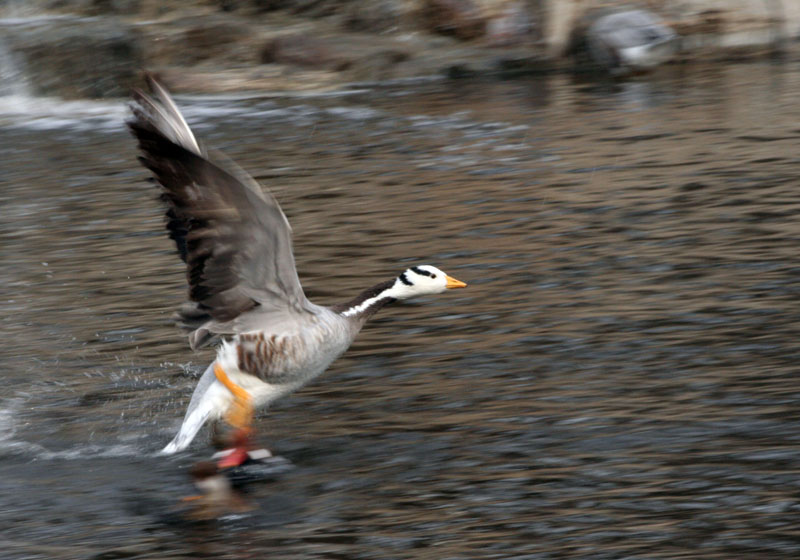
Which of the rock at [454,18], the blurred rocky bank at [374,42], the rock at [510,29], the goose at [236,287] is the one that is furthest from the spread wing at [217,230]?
the rock at [454,18]

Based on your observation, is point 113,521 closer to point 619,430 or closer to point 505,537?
point 505,537

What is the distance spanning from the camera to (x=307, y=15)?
77.9 ft

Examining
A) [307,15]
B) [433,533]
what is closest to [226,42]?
[307,15]

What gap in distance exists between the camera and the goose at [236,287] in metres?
6.61

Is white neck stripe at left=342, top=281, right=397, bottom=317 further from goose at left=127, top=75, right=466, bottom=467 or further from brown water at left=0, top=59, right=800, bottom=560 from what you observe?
brown water at left=0, top=59, right=800, bottom=560

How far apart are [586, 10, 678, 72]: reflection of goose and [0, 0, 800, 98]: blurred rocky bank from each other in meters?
0.02

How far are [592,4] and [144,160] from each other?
16210mm

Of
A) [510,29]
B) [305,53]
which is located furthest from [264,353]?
[510,29]

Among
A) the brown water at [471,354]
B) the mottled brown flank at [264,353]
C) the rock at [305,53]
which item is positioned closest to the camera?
the brown water at [471,354]

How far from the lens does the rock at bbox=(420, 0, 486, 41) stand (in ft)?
72.7

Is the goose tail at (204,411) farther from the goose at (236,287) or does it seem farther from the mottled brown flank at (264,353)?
the mottled brown flank at (264,353)

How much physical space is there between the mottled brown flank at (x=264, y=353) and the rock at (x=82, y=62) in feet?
50.6

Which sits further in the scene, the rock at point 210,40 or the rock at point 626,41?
the rock at point 210,40

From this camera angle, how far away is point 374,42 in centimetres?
2225
